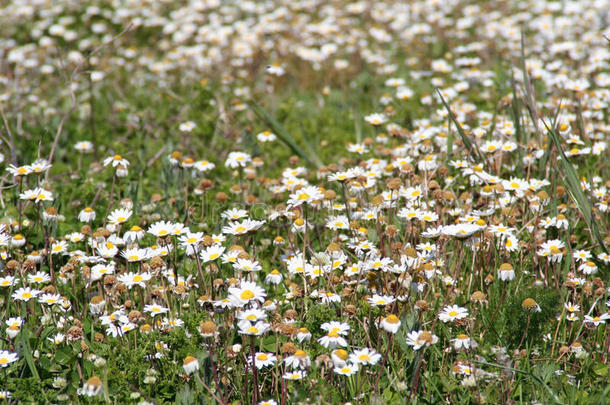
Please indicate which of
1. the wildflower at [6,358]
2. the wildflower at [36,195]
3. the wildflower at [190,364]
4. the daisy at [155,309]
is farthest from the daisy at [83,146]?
the wildflower at [190,364]

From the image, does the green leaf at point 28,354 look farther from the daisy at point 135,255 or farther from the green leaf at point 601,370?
the green leaf at point 601,370

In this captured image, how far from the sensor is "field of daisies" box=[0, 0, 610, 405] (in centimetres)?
266

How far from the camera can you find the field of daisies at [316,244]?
2656mm

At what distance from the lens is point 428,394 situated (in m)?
2.62

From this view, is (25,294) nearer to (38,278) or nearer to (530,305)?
(38,278)

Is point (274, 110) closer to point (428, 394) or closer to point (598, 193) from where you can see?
point (598, 193)

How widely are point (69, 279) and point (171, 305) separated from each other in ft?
2.03

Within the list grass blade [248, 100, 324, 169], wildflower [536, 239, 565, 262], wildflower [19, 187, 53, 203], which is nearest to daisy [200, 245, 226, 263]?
wildflower [19, 187, 53, 203]

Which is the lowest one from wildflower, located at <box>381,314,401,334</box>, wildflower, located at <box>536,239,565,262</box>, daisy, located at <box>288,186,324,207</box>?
wildflower, located at <box>536,239,565,262</box>

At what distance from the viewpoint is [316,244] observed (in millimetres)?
4016

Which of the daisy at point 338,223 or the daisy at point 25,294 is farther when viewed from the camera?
the daisy at point 338,223

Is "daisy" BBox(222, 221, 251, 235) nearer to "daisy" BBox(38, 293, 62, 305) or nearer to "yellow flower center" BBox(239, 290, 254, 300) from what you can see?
"yellow flower center" BBox(239, 290, 254, 300)

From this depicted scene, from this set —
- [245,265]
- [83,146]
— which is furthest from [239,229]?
[83,146]

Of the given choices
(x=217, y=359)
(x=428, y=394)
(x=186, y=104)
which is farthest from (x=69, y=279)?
(x=186, y=104)
